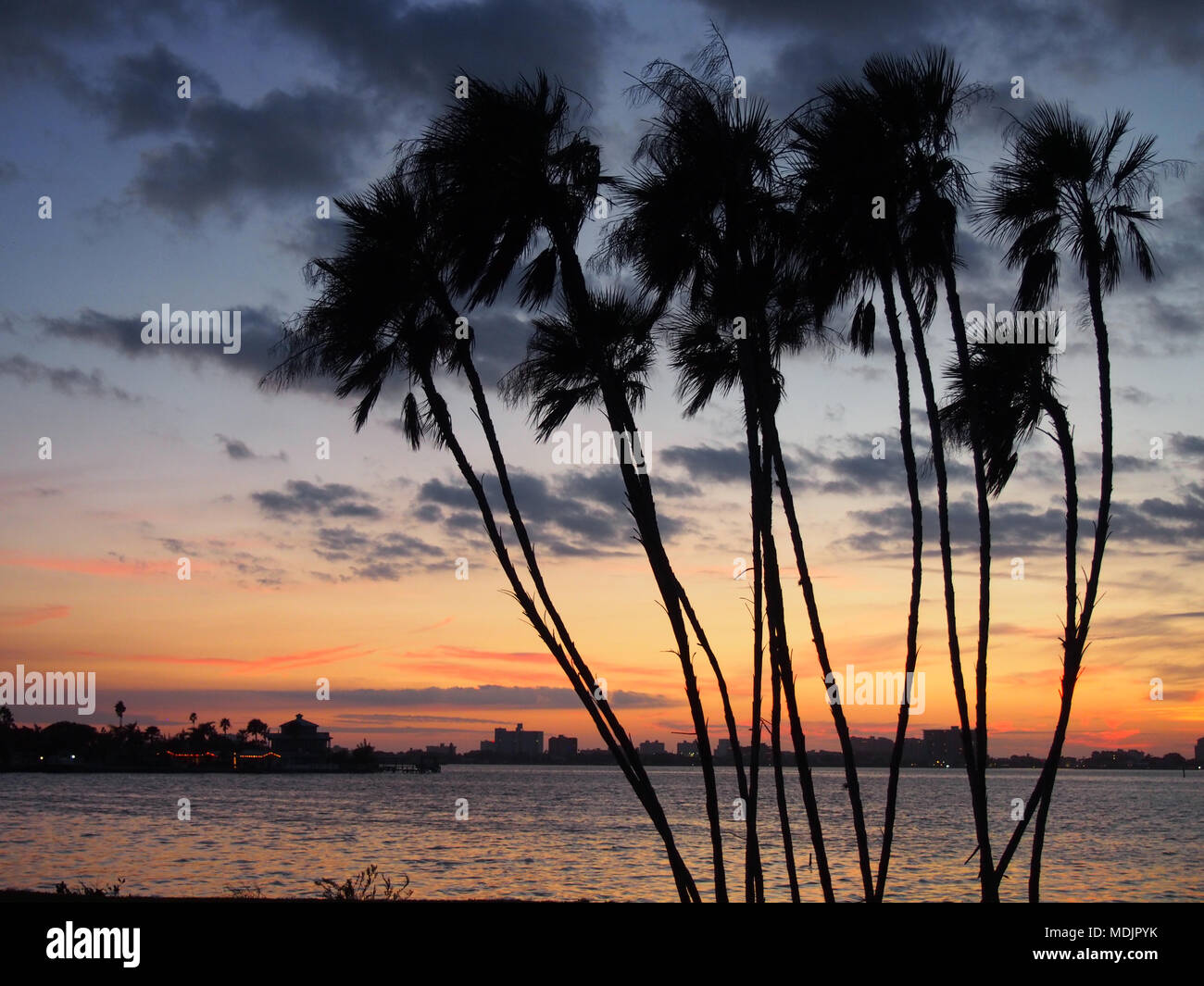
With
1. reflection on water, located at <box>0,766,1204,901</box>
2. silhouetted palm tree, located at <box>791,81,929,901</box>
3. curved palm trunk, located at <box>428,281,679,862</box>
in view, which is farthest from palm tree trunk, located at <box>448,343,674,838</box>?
reflection on water, located at <box>0,766,1204,901</box>

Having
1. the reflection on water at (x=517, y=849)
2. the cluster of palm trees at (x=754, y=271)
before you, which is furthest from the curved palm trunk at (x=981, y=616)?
the reflection on water at (x=517, y=849)

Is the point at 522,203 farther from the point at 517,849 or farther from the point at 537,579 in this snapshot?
the point at 517,849

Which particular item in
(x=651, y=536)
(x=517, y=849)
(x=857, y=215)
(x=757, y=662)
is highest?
(x=857, y=215)

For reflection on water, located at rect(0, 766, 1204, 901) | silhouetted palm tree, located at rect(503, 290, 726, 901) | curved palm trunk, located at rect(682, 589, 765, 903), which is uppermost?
silhouetted palm tree, located at rect(503, 290, 726, 901)

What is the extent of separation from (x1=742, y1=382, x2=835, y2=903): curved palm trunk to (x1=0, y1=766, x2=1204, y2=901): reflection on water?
101 ft

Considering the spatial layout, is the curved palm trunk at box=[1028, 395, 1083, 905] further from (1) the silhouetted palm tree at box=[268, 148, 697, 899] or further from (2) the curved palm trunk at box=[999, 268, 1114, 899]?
(1) the silhouetted palm tree at box=[268, 148, 697, 899]

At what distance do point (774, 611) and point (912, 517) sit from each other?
1850mm

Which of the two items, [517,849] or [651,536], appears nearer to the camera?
[651,536]

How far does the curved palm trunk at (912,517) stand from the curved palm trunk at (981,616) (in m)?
0.21

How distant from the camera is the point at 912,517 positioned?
1140 centimetres

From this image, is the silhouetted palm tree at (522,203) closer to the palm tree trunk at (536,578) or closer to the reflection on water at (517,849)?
the palm tree trunk at (536,578)

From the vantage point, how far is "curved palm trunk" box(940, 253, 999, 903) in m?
10.6

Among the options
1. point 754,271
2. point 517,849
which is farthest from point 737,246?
point 517,849

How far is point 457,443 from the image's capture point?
12383 mm
